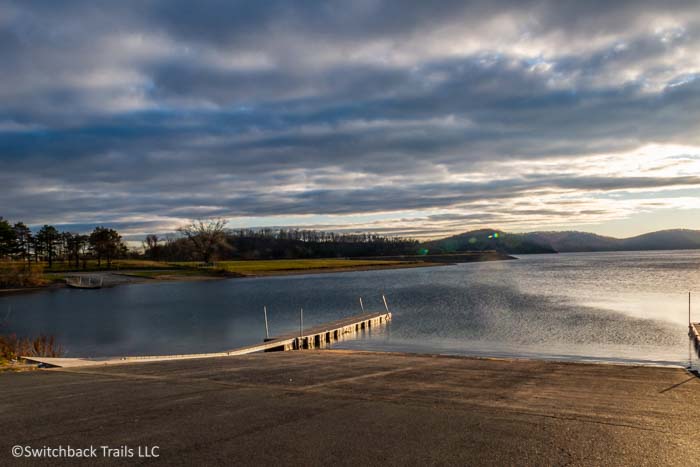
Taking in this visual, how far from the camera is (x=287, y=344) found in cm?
2334

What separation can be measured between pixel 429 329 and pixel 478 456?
2374 centimetres

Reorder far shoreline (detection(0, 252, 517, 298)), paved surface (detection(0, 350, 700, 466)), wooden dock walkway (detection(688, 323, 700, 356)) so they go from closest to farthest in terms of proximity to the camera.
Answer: paved surface (detection(0, 350, 700, 466)) → wooden dock walkway (detection(688, 323, 700, 356)) → far shoreline (detection(0, 252, 517, 298))

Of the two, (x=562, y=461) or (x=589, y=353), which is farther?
(x=589, y=353)

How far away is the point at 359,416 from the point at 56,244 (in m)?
124

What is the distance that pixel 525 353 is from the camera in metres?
21.2

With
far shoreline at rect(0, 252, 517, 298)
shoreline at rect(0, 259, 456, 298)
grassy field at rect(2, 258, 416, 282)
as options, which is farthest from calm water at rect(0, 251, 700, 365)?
grassy field at rect(2, 258, 416, 282)

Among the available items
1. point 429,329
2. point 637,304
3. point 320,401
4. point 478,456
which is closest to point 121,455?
point 320,401

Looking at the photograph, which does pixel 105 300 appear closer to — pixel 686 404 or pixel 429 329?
pixel 429 329

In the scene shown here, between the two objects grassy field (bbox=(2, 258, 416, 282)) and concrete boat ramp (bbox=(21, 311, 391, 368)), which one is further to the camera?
grassy field (bbox=(2, 258, 416, 282))

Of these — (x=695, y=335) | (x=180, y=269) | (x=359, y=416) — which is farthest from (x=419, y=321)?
(x=180, y=269)

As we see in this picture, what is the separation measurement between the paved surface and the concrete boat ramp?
66.9 inches

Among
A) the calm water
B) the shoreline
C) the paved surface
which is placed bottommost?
the calm water

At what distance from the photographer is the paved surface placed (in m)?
6.02

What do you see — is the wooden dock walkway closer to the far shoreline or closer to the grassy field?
the far shoreline
